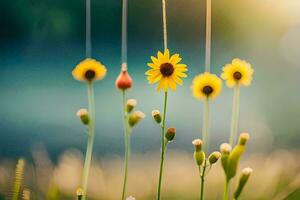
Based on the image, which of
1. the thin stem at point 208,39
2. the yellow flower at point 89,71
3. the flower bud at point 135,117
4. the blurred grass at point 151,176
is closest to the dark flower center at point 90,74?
the yellow flower at point 89,71

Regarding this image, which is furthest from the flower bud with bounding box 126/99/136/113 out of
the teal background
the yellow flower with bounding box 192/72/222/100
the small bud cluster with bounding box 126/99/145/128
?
the teal background

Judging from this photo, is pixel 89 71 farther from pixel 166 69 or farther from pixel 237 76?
pixel 237 76

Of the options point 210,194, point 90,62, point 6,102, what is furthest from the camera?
point 6,102

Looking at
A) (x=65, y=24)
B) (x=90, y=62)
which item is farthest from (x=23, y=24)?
(x=90, y=62)

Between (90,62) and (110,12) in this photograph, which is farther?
(110,12)

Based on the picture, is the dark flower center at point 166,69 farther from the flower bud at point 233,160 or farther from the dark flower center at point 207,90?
the flower bud at point 233,160

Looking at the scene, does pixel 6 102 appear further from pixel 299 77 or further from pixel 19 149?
pixel 299 77
